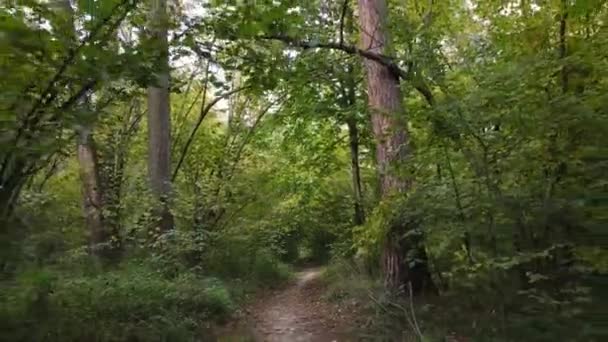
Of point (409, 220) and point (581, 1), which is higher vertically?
point (581, 1)

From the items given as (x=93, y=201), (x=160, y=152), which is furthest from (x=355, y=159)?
(x=93, y=201)

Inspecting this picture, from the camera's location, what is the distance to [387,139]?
8336 mm

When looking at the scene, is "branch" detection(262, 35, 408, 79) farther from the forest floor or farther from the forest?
the forest floor

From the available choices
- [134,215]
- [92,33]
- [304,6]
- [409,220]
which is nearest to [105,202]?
[134,215]

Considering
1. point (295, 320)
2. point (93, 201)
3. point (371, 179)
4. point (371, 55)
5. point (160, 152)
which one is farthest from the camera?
point (371, 179)

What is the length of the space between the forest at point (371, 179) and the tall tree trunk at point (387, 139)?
34mm

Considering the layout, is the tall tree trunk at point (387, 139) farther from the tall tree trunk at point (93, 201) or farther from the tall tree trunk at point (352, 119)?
the tall tree trunk at point (93, 201)

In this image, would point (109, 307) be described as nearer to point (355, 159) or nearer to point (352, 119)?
point (352, 119)

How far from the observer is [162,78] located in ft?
15.9

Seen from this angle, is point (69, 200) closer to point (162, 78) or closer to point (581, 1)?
point (162, 78)

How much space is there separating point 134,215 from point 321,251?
564 inches

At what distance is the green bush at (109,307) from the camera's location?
A: 197 inches

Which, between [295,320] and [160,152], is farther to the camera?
[160,152]

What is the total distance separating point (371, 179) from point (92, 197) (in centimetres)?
617
